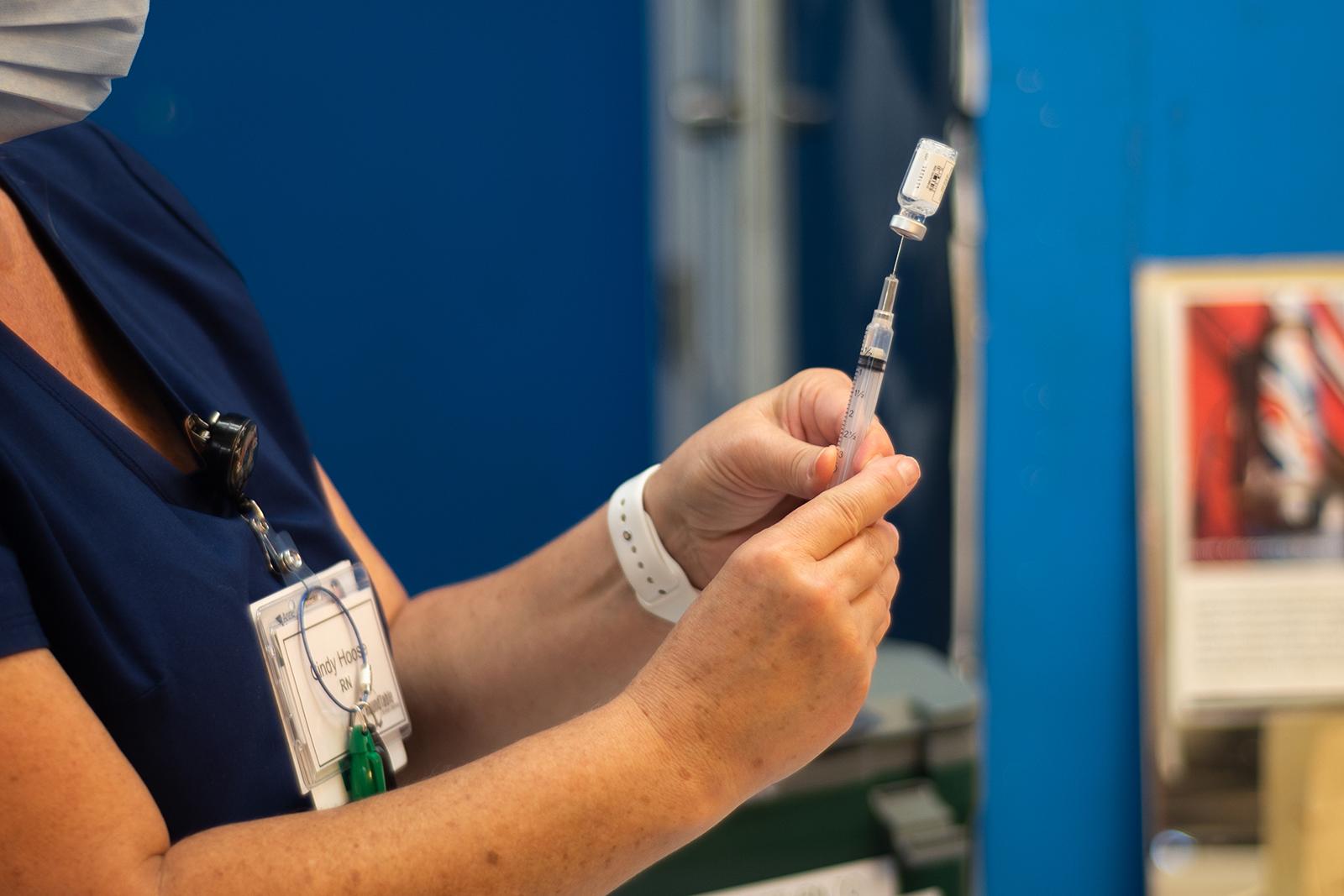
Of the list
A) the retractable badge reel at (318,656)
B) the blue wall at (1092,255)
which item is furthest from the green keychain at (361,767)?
the blue wall at (1092,255)

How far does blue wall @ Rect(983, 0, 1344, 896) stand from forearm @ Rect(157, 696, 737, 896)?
3.11ft

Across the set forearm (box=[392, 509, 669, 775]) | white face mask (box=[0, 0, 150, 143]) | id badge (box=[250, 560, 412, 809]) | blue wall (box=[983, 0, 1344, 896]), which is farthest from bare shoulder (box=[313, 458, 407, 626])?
blue wall (box=[983, 0, 1344, 896])

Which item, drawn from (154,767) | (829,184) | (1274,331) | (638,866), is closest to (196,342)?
(154,767)

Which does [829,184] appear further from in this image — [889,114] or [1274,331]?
[1274,331]

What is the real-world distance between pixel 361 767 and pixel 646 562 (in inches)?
10.1

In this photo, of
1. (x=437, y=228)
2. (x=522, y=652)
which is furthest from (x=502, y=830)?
(x=437, y=228)

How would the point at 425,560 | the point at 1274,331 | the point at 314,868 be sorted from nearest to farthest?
the point at 314,868, the point at 1274,331, the point at 425,560

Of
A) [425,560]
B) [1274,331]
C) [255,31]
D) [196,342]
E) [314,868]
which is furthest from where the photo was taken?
[425,560]

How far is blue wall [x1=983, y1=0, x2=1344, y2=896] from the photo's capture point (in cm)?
146

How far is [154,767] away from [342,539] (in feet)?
0.84

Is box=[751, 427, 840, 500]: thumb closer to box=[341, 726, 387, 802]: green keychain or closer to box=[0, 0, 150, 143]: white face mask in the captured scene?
box=[341, 726, 387, 802]: green keychain

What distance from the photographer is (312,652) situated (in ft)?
2.60

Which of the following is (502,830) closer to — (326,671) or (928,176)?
(326,671)

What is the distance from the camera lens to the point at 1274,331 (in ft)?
4.86
